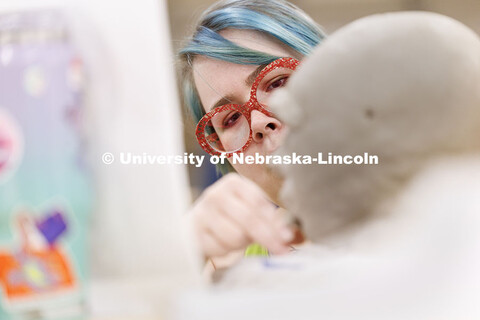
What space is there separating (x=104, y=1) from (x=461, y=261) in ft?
1.12

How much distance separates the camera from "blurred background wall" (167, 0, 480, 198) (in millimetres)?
1018

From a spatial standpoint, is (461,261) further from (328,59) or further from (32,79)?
(32,79)

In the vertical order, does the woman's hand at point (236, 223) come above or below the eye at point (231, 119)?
below

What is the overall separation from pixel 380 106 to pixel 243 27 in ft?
1.69

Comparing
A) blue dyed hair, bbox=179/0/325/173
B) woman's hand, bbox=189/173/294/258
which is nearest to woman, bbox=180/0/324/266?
blue dyed hair, bbox=179/0/325/173

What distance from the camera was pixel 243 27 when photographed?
90 centimetres

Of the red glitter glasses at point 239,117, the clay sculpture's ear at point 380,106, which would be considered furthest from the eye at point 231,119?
the clay sculpture's ear at point 380,106

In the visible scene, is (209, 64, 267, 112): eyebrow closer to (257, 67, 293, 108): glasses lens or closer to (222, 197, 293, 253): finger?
(257, 67, 293, 108): glasses lens

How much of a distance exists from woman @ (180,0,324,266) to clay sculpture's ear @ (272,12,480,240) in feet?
0.90

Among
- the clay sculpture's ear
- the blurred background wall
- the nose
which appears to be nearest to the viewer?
the clay sculpture's ear

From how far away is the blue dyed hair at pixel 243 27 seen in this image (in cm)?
88

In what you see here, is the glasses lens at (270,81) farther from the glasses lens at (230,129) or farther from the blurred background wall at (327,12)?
the blurred background wall at (327,12)

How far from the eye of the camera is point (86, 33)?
429 millimetres

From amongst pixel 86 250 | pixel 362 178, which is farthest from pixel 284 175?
pixel 86 250
